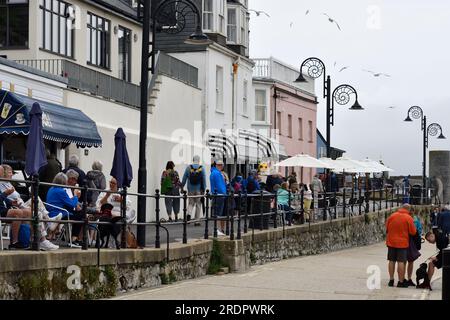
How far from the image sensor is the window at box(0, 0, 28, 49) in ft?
91.9

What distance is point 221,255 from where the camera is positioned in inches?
853

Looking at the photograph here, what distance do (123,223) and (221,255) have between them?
461cm

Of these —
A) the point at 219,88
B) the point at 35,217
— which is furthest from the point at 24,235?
the point at 219,88

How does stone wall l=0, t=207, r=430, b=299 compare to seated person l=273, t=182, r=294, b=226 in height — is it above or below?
below

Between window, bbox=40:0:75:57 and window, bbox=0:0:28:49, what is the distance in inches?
19.8

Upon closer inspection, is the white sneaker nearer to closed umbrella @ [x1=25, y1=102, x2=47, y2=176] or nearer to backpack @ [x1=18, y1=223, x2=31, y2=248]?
backpack @ [x1=18, y1=223, x2=31, y2=248]

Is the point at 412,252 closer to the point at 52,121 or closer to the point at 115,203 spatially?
the point at 115,203

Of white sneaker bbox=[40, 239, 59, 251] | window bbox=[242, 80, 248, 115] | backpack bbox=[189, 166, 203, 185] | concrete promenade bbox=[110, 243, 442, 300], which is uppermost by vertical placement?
window bbox=[242, 80, 248, 115]

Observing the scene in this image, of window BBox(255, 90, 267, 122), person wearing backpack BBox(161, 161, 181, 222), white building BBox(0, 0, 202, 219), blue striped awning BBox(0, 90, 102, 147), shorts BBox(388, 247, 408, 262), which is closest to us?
shorts BBox(388, 247, 408, 262)

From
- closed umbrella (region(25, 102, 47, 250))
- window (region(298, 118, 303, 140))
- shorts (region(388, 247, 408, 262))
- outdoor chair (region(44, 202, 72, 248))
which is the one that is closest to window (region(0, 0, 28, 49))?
closed umbrella (region(25, 102, 47, 250))

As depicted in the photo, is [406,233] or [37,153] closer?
[37,153]

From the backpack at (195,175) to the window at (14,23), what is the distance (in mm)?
5452
